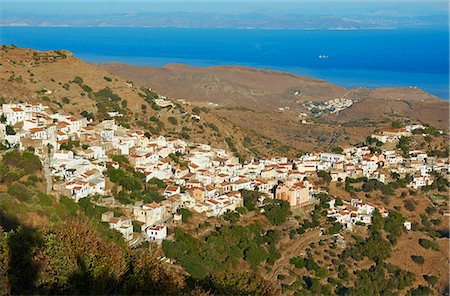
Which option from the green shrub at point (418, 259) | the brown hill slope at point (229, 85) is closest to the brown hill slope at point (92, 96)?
the green shrub at point (418, 259)

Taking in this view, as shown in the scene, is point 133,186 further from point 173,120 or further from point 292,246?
point 173,120

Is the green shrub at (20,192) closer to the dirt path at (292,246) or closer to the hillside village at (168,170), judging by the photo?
the hillside village at (168,170)

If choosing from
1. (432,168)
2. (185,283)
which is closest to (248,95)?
(432,168)

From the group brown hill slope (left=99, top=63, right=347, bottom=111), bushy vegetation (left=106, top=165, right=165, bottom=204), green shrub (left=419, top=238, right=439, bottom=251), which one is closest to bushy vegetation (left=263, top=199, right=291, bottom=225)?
bushy vegetation (left=106, top=165, right=165, bottom=204)

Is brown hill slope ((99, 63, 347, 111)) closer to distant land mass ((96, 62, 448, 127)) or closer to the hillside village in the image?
distant land mass ((96, 62, 448, 127))

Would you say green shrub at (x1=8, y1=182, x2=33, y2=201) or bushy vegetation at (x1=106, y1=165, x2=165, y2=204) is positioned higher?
green shrub at (x1=8, y1=182, x2=33, y2=201)

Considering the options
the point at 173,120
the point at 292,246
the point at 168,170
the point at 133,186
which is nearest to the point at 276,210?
the point at 292,246

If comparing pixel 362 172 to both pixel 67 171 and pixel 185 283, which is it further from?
pixel 185 283
